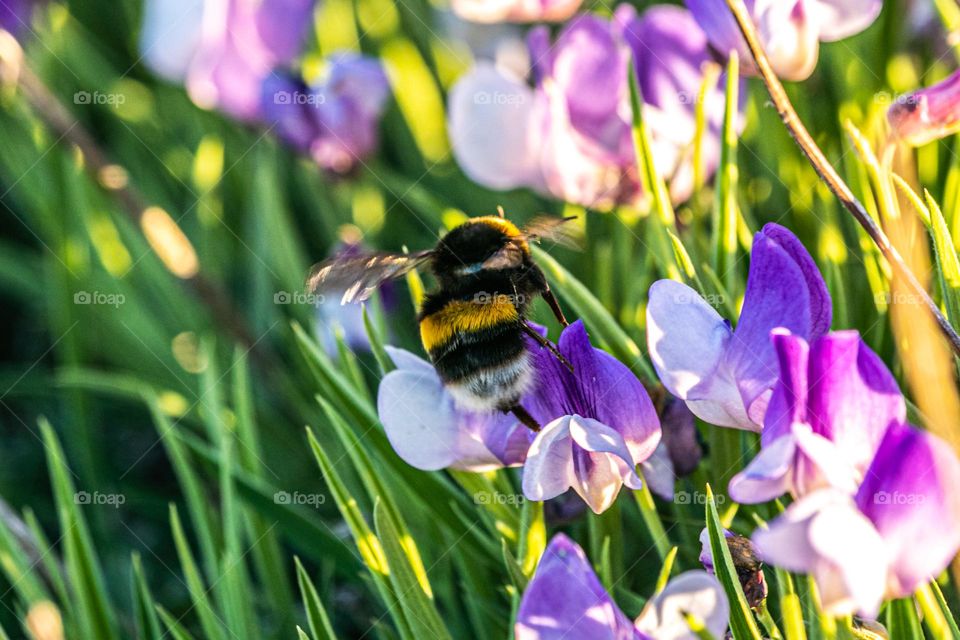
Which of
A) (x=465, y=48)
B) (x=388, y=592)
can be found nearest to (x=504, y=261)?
(x=388, y=592)

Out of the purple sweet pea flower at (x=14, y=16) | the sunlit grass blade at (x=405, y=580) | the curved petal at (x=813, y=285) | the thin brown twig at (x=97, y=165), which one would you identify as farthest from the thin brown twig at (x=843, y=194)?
the purple sweet pea flower at (x=14, y=16)

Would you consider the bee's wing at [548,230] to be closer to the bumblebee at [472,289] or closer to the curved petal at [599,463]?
the bumblebee at [472,289]

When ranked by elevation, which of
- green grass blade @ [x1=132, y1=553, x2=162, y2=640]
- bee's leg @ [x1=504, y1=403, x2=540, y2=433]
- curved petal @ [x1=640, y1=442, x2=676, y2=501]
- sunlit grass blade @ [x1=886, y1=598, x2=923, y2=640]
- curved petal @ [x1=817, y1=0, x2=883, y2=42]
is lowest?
sunlit grass blade @ [x1=886, y1=598, x2=923, y2=640]

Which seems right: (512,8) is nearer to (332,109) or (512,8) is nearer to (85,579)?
(332,109)

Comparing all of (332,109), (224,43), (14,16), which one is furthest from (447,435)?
(14,16)

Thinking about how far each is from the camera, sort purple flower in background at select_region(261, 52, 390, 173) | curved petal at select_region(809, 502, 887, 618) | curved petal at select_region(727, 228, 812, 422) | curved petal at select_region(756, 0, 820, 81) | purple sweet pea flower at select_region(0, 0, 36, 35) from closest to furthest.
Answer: curved petal at select_region(809, 502, 887, 618) → curved petal at select_region(727, 228, 812, 422) → curved petal at select_region(756, 0, 820, 81) → purple flower in background at select_region(261, 52, 390, 173) → purple sweet pea flower at select_region(0, 0, 36, 35)

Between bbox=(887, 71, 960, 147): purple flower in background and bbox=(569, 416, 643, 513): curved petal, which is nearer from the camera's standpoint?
bbox=(569, 416, 643, 513): curved petal

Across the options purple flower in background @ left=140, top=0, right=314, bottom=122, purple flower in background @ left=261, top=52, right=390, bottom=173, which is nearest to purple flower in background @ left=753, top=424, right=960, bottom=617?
purple flower in background @ left=261, top=52, right=390, bottom=173

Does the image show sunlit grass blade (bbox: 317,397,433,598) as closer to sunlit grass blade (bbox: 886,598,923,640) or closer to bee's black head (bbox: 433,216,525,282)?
bee's black head (bbox: 433,216,525,282)
